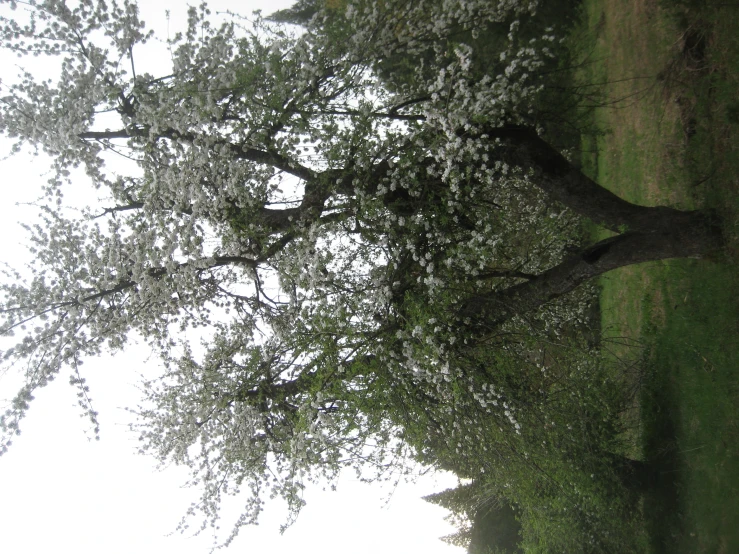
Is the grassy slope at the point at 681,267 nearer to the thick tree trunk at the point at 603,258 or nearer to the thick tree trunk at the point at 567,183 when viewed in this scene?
the thick tree trunk at the point at 603,258

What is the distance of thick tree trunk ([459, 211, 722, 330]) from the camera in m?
7.07

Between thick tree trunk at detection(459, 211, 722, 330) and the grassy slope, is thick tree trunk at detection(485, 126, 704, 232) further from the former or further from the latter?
the grassy slope

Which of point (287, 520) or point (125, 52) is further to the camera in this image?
point (287, 520)

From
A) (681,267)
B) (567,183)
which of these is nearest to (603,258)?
(567,183)

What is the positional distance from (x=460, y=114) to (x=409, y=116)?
113 cm

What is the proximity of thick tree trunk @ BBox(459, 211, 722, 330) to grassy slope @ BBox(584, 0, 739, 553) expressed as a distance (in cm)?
39

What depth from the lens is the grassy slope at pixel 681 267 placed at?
274 inches

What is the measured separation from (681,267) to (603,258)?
2754mm

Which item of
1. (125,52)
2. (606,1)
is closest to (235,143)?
(125,52)

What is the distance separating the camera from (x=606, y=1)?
451 inches

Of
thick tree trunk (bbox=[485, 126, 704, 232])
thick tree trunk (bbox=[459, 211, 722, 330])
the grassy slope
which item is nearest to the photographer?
the grassy slope

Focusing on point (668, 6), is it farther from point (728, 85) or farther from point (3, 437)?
point (3, 437)

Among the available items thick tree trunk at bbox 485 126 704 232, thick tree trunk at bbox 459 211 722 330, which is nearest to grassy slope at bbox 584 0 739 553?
thick tree trunk at bbox 459 211 722 330

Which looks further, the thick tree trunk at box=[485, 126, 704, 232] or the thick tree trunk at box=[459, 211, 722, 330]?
the thick tree trunk at box=[485, 126, 704, 232]
